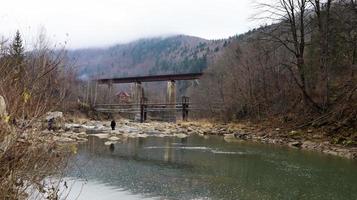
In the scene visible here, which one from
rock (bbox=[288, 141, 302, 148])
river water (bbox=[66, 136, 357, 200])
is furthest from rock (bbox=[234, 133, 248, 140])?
river water (bbox=[66, 136, 357, 200])

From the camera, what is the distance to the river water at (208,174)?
37.9 feet

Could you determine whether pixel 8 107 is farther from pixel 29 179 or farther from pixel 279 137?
pixel 279 137

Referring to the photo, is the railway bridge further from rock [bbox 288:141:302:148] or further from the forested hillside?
rock [bbox 288:141:302:148]

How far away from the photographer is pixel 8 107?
5.72m

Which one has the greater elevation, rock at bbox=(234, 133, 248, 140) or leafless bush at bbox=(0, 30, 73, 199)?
leafless bush at bbox=(0, 30, 73, 199)

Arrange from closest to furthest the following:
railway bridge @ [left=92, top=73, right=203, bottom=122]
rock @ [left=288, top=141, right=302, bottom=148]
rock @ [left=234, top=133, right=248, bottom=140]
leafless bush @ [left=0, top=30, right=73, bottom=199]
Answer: leafless bush @ [left=0, top=30, right=73, bottom=199]
rock @ [left=288, top=141, right=302, bottom=148]
rock @ [left=234, top=133, right=248, bottom=140]
railway bridge @ [left=92, top=73, right=203, bottom=122]

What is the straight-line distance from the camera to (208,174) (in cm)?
1472

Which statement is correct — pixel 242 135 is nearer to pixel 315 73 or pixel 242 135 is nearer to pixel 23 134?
pixel 315 73

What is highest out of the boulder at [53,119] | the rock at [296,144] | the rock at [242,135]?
the boulder at [53,119]

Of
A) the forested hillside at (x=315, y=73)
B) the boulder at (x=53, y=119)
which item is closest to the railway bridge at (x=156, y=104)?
the forested hillside at (x=315, y=73)

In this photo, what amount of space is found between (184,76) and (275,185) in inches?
2225

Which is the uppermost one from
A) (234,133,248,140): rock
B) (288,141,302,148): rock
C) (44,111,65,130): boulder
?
(44,111,65,130): boulder

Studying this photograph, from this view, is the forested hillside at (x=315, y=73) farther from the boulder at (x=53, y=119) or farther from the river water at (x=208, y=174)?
the boulder at (x=53, y=119)

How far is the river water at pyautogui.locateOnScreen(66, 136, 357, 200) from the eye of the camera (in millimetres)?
11562
